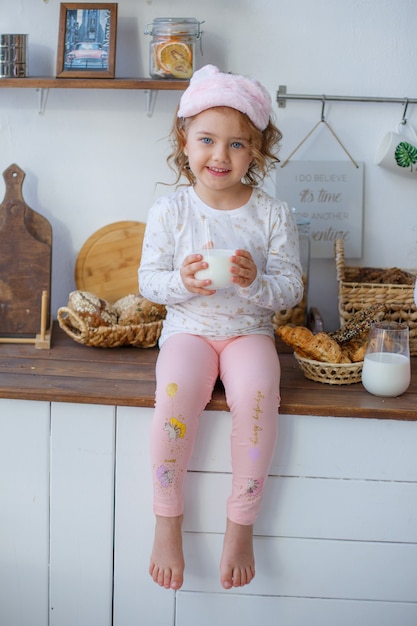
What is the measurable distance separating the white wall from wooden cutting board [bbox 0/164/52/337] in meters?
0.19

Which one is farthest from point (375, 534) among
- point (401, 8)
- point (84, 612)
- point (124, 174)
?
point (401, 8)

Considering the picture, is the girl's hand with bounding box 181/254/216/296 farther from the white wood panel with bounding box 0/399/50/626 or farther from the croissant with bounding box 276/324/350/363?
the white wood panel with bounding box 0/399/50/626

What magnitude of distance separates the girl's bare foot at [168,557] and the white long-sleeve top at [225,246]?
1.30 ft

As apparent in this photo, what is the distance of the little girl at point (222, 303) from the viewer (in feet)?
5.40

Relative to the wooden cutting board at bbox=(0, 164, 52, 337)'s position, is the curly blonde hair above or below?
above

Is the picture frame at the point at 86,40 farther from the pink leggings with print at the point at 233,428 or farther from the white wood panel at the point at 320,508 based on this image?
the white wood panel at the point at 320,508

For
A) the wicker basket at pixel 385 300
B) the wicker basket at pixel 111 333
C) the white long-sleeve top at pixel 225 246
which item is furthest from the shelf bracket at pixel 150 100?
the wicker basket at pixel 385 300

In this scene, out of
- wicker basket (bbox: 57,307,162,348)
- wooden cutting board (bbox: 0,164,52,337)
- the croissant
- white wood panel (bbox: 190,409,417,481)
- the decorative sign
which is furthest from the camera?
the decorative sign

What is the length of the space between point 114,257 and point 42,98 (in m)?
0.43

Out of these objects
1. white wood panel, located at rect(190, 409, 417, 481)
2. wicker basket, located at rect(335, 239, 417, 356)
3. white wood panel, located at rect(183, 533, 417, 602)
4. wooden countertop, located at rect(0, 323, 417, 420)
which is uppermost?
wicker basket, located at rect(335, 239, 417, 356)

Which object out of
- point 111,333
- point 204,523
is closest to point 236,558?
point 204,523

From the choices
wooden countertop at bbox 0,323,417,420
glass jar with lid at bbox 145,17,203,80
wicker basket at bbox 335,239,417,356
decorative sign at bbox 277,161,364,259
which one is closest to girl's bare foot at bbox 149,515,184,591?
wooden countertop at bbox 0,323,417,420

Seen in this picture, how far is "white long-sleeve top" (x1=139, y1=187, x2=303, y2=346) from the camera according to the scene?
182cm

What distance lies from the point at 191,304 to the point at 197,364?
0.55 feet
